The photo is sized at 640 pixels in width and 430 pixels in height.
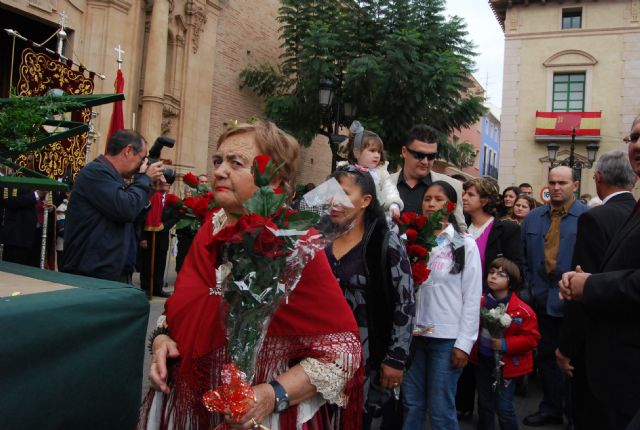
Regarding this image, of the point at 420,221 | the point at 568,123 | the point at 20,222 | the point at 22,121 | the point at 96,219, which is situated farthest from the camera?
the point at 568,123

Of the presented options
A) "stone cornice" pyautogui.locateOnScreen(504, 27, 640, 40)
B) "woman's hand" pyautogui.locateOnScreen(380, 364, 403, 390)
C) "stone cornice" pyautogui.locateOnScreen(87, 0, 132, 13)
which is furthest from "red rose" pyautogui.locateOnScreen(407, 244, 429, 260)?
"stone cornice" pyautogui.locateOnScreen(504, 27, 640, 40)

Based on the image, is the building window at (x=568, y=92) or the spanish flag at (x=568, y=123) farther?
the building window at (x=568, y=92)

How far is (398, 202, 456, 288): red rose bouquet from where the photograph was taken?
136 inches

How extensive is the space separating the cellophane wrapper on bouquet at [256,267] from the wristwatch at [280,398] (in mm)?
127

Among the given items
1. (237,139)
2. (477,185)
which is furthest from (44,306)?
(477,185)

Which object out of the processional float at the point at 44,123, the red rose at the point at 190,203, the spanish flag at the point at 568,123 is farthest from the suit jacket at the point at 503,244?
the spanish flag at the point at 568,123

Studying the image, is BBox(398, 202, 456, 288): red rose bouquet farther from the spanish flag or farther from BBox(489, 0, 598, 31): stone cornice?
BBox(489, 0, 598, 31): stone cornice

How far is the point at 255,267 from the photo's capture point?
155 cm

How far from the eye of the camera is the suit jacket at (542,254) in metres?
5.11

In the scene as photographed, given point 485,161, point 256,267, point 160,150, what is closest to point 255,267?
point 256,267

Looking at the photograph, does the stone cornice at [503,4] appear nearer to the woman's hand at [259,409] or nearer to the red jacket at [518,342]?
the red jacket at [518,342]

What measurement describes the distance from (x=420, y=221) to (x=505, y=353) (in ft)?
5.06

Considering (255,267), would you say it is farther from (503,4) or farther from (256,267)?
(503,4)

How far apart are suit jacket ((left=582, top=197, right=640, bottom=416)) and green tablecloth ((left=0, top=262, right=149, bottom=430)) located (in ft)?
6.17
